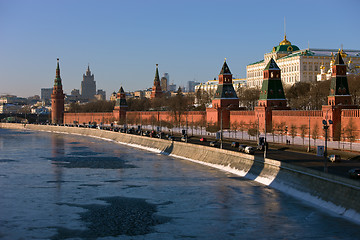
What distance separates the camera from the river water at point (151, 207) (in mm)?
24109

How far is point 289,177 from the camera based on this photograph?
32594mm

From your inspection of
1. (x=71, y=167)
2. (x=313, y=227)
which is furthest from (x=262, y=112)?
(x=313, y=227)

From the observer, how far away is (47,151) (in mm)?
65375

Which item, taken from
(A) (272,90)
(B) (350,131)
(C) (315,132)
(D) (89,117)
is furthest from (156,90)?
(B) (350,131)

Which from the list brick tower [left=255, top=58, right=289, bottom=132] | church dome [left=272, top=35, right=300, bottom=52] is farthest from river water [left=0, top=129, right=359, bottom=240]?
church dome [left=272, top=35, right=300, bottom=52]

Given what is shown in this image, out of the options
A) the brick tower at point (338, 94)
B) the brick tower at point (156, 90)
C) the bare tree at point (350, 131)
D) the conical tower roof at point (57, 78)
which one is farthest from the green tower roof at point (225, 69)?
the conical tower roof at point (57, 78)

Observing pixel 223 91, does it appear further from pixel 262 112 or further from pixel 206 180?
pixel 206 180

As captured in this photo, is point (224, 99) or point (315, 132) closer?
point (315, 132)

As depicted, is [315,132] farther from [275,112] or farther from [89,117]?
[89,117]

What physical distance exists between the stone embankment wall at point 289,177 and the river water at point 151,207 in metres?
0.71

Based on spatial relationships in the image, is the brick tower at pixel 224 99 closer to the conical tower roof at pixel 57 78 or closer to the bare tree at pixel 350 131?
the bare tree at pixel 350 131

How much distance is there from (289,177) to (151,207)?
8408 millimetres

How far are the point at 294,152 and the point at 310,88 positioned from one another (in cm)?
5882

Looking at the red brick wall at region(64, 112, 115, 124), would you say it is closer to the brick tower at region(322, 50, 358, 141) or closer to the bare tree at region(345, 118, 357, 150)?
the brick tower at region(322, 50, 358, 141)
